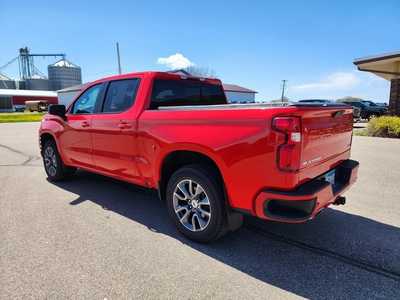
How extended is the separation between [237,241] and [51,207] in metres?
2.92

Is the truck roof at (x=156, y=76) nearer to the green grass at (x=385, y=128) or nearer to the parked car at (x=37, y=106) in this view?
the green grass at (x=385, y=128)

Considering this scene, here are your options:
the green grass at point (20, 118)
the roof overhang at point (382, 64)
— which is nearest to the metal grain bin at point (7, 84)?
the green grass at point (20, 118)

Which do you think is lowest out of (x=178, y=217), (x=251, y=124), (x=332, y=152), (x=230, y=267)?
(x=230, y=267)

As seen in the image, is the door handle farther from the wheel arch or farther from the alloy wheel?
the alloy wheel

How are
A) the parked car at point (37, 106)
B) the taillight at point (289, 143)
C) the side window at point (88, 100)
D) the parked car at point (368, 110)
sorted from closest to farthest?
the taillight at point (289, 143), the side window at point (88, 100), the parked car at point (368, 110), the parked car at point (37, 106)

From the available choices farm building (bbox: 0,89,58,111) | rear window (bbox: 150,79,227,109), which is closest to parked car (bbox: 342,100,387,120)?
rear window (bbox: 150,79,227,109)

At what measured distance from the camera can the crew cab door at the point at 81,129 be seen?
16.1 ft

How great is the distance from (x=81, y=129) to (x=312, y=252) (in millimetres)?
3843

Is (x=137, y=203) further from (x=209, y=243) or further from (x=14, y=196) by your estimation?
(x=14, y=196)

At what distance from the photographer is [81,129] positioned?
16.7ft

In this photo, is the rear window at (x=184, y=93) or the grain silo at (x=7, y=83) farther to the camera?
the grain silo at (x=7, y=83)

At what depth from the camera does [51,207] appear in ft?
15.6

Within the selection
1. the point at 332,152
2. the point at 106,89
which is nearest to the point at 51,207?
the point at 106,89

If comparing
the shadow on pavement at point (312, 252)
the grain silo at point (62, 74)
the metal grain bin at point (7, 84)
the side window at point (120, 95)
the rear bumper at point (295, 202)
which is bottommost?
the shadow on pavement at point (312, 252)
